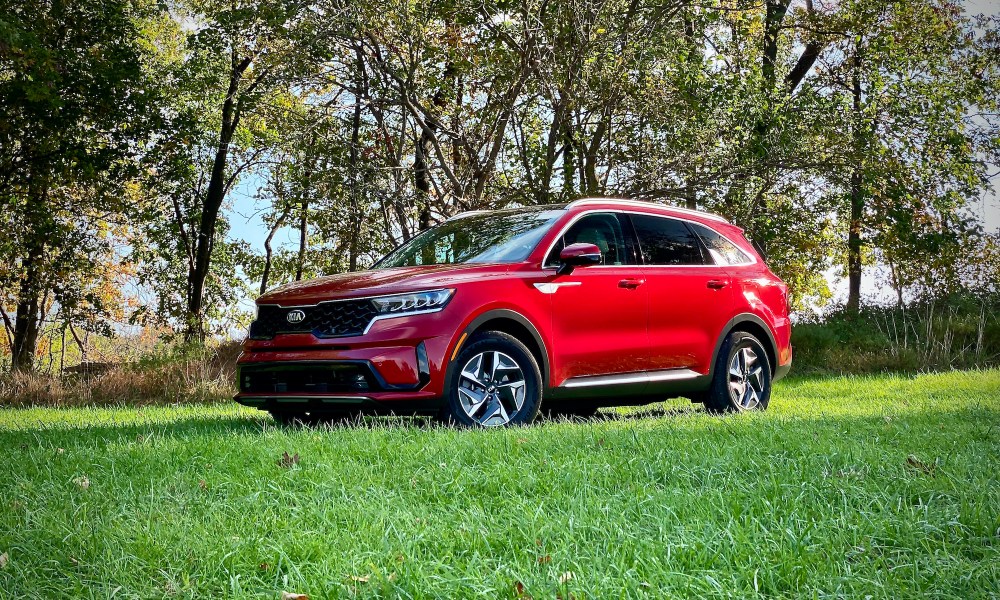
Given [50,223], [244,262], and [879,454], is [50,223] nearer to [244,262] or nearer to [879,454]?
[244,262]

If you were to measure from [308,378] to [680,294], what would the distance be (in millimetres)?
3654

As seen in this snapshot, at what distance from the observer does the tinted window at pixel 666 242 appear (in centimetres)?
886

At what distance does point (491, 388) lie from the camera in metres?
7.39

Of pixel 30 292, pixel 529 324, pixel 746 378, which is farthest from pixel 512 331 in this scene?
pixel 30 292

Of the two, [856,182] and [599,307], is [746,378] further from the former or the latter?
[856,182]

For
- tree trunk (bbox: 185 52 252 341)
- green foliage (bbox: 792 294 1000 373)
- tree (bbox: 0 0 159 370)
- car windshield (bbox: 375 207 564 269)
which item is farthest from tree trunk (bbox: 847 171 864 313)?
tree trunk (bbox: 185 52 252 341)

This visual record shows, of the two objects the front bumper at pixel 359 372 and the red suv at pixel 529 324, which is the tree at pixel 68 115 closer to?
the red suv at pixel 529 324

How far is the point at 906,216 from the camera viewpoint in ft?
57.5

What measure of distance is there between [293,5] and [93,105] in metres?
7.71

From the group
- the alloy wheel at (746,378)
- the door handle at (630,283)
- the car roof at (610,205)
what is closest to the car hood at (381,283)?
the car roof at (610,205)

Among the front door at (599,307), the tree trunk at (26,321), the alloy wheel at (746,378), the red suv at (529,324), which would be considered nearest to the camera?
the red suv at (529,324)

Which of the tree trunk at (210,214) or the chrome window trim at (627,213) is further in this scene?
the tree trunk at (210,214)

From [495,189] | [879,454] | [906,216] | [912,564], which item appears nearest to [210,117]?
[495,189]

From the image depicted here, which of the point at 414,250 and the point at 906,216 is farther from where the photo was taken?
the point at 906,216
